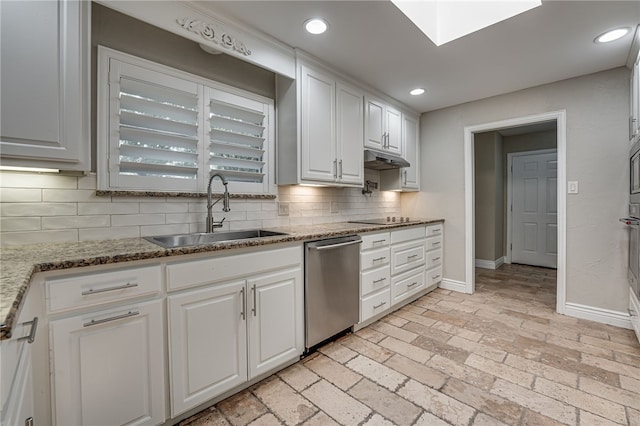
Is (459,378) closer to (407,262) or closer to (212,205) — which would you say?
(407,262)

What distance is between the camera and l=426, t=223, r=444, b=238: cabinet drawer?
136 inches

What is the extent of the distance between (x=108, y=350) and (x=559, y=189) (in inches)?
152

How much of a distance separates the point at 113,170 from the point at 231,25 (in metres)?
1.23

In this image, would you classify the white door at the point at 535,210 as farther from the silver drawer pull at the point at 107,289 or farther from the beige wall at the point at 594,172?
the silver drawer pull at the point at 107,289

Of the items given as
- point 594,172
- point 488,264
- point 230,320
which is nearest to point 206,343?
point 230,320

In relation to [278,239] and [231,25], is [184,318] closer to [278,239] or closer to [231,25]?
[278,239]

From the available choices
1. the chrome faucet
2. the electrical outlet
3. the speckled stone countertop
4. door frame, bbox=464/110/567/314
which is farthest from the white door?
the chrome faucet

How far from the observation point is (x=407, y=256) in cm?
304

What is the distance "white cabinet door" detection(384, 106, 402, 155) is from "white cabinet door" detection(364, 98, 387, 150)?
8 centimetres

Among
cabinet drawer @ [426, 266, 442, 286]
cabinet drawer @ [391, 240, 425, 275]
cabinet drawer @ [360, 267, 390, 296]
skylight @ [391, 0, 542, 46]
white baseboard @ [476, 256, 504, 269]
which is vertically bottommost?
white baseboard @ [476, 256, 504, 269]

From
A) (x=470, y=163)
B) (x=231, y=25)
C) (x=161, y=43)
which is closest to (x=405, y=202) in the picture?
(x=470, y=163)

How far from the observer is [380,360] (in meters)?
2.06

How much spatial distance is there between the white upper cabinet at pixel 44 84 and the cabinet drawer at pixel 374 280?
6.81 ft

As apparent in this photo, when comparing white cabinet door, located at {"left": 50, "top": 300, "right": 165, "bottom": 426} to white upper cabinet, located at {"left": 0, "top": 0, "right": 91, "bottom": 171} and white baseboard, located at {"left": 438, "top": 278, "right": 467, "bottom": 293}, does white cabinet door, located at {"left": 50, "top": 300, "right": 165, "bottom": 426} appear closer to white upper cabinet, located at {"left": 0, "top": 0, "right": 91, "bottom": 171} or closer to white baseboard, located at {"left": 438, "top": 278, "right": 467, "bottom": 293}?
white upper cabinet, located at {"left": 0, "top": 0, "right": 91, "bottom": 171}
